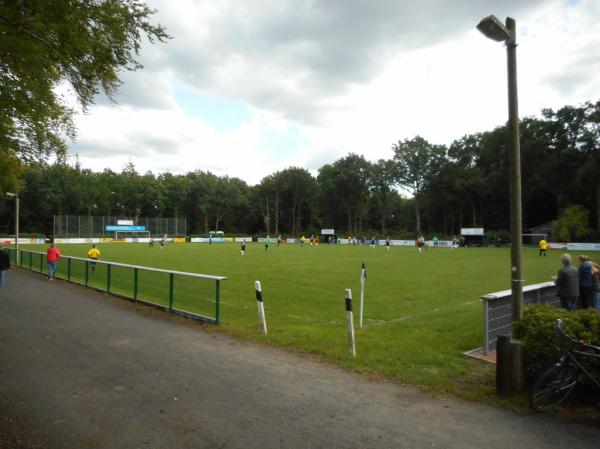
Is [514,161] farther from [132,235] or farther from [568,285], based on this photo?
[132,235]

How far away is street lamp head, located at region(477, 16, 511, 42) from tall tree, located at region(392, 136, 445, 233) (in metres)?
79.1

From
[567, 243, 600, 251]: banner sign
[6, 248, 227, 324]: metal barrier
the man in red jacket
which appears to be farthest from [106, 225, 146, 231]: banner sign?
[567, 243, 600, 251]: banner sign

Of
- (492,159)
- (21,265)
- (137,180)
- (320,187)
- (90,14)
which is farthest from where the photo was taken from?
(320,187)

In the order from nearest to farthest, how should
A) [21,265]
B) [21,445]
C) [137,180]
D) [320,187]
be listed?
[21,445], [21,265], [137,180], [320,187]

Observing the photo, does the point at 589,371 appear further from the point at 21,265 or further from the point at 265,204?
the point at 265,204

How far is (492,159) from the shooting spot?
73875mm

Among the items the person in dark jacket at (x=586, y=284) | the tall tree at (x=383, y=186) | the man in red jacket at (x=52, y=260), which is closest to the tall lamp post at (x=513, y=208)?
the person in dark jacket at (x=586, y=284)

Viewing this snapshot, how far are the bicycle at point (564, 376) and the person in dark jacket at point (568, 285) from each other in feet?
15.2

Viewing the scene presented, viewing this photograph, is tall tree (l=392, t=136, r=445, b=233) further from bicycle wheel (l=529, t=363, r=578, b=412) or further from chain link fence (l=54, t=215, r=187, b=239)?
bicycle wheel (l=529, t=363, r=578, b=412)

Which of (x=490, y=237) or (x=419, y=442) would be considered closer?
(x=419, y=442)

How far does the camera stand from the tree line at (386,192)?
5691 cm

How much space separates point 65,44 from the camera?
19.2 ft

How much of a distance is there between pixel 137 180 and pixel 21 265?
77.9m

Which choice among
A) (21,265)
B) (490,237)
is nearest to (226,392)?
(21,265)
